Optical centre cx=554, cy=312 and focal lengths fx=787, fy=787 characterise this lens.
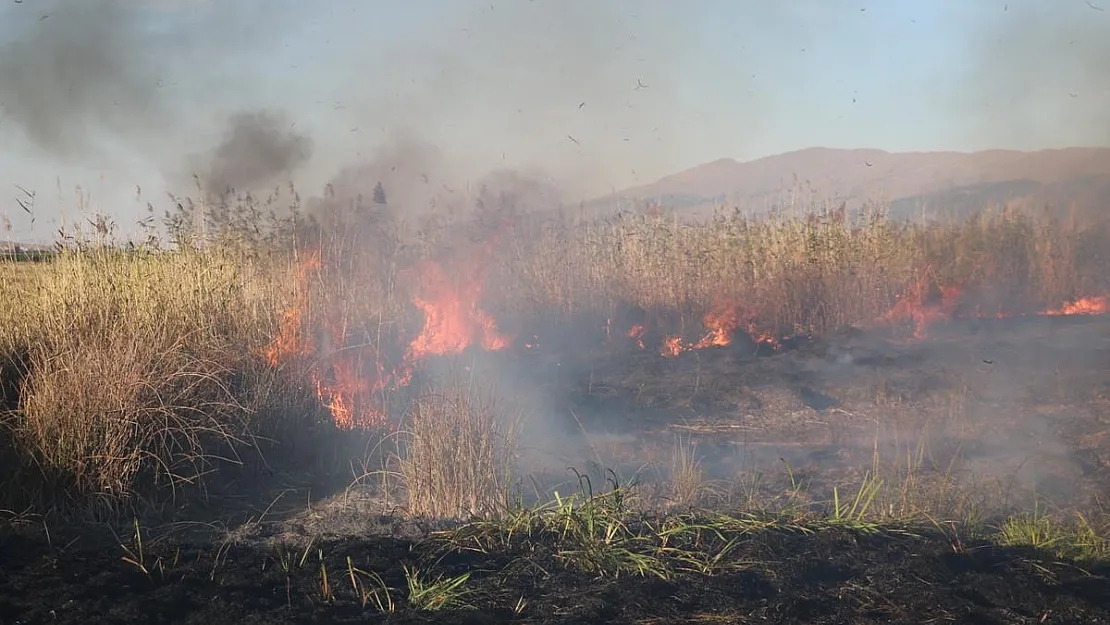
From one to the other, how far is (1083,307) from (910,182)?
23.0 m

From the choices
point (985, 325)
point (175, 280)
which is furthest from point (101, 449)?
point (985, 325)

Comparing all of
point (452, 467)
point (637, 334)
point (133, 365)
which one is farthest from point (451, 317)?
point (452, 467)

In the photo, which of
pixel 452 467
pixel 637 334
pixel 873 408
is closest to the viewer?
pixel 452 467

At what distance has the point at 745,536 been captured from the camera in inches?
166

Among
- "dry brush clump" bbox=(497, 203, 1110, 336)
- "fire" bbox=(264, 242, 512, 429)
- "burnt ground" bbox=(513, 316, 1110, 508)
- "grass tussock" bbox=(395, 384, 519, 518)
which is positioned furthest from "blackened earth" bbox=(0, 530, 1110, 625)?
"dry brush clump" bbox=(497, 203, 1110, 336)

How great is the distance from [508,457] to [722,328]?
21.3 ft

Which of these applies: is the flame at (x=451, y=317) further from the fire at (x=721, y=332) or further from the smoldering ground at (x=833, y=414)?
the fire at (x=721, y=332)

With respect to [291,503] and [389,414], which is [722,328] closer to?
[389,414]

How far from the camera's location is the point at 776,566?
379 centimetres

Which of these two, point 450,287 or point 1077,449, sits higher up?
point 450,287

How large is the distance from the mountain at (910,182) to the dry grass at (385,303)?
1335mm

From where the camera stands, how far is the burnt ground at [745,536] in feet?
11.1

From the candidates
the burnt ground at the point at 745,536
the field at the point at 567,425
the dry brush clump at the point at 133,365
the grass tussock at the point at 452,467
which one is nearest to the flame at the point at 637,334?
the field at the point at 567,425

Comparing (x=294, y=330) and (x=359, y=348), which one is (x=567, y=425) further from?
(x=294, y=330)
